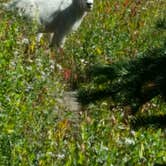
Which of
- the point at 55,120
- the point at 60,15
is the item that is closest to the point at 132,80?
the point at 55,120

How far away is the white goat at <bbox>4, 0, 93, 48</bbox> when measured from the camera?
38.4 ft

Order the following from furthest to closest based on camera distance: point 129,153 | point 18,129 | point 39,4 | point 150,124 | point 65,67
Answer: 1. point 39,4
2. point 65,67
3. point 129,153
4. point 18,129
5. point 150,124

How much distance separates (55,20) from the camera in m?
12.1

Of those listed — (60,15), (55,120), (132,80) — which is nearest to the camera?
(132,80)

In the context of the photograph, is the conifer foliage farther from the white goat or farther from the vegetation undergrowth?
the white goat

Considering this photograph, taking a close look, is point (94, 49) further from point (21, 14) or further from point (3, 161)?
point (3, 161)

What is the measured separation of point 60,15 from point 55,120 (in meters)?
5.86

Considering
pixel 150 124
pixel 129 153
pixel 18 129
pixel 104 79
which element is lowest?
pixel 129 153

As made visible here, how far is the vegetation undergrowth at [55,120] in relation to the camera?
4.91 metres

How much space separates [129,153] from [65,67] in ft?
15.9

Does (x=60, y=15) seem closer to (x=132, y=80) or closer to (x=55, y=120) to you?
(x=55, y=120)

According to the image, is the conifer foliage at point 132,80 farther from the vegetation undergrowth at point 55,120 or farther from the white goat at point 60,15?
the white goat at point 60,15

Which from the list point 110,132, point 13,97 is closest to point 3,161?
point 13,97

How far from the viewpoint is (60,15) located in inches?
477
